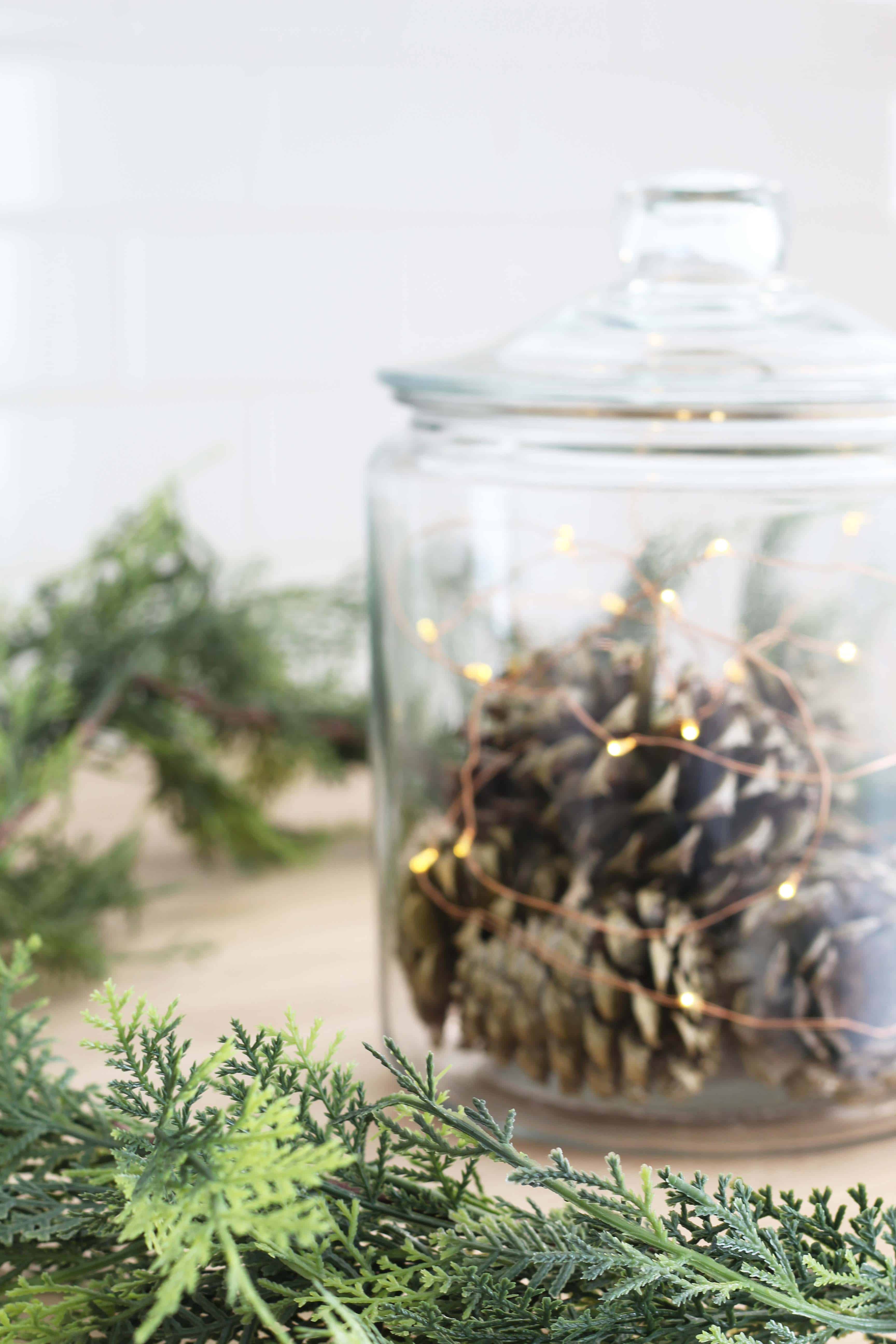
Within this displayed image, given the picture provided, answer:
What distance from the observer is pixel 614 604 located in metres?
0.41

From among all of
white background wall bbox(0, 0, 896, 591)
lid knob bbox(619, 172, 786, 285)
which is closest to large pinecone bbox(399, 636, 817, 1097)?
lid knob bbox(619, 172, 786, 285)

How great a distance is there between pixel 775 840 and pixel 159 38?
80cm

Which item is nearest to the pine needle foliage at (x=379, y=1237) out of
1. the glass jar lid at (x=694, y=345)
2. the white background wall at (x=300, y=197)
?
the glass jar lid at (x=694, y=345)

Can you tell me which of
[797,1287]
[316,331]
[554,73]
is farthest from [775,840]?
[554,73]

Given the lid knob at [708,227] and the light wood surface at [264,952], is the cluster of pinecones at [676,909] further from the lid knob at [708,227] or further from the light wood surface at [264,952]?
the lid knob at [708,227]

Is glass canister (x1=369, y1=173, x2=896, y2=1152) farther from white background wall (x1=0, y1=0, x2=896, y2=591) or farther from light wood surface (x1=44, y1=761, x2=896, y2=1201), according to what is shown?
white background wall (x1=0, y1=0, x2=896, y2=591)

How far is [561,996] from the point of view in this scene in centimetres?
39

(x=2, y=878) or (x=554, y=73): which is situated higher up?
(x=554, y=73)

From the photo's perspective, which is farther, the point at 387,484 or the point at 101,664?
the point at 101,664

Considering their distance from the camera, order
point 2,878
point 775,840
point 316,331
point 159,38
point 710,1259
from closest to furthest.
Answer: point 710,1259, point 775,840, point 2,878, point 159,38, point 316,331

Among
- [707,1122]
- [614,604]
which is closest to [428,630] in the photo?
[614,604]

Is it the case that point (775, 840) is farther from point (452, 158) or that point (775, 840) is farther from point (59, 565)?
point (452, 158)

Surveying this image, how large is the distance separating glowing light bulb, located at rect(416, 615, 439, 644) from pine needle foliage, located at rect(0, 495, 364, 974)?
183mm

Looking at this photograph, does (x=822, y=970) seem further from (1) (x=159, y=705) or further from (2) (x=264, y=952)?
(1) (x=159, y=705)
